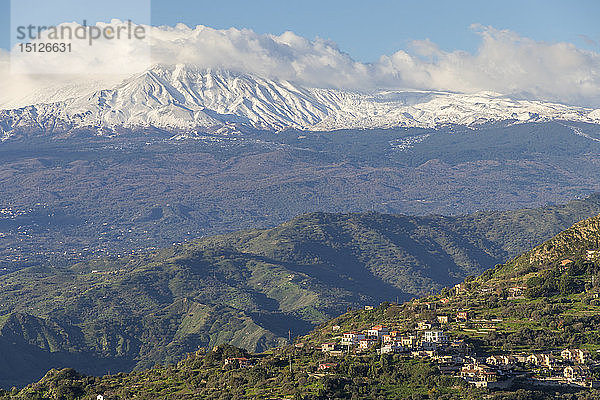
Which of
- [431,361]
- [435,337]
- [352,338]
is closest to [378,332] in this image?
[352,338]

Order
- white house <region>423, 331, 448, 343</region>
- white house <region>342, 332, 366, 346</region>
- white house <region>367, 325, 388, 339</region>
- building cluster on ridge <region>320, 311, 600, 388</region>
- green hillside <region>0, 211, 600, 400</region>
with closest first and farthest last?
green hillside <region>0, 211, 600, 400</region> → building cluster on ridge <region>320, 311, 600, 388</region> → white house <region>423, 331, 448, 343</region> → white house <region>342, 332, 366, 346</region> → white house <region>367, 325, 388, 339</region>

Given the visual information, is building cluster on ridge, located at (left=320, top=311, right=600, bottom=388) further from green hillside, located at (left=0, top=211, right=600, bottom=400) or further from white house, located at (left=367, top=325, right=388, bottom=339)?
green hillside, located at (left=0, top=211, right=600, bottom=400)

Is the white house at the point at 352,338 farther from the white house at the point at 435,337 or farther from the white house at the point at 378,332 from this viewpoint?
the white house at the point at 435,337

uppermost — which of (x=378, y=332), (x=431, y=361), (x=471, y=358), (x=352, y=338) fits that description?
(x=378, y=332)

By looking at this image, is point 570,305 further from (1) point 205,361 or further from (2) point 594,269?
(1) point 205,361

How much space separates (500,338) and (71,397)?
5011 cm

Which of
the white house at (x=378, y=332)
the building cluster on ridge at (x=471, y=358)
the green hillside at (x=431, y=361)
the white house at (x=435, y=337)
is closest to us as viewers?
the green hillside at (x=431, y=361)

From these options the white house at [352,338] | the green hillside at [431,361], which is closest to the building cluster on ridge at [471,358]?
the white house at [352,338]

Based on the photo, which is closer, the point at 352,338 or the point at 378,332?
the point at 352,338

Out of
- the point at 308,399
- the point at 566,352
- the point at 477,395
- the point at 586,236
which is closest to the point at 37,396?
the point at 308,399

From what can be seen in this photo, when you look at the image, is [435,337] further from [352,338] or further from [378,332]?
[352,338]

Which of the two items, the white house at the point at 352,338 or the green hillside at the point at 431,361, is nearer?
the green hillside at the point at 431,361

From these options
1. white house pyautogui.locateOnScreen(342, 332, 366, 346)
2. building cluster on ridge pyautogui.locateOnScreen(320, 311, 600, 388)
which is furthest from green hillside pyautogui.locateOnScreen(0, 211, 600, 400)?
white house pyautogui.locateOnScreen(342, 332, 366, 346)

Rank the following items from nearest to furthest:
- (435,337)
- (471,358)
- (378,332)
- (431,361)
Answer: (471,358) < (431,361) < (435,337) < (378,332)
